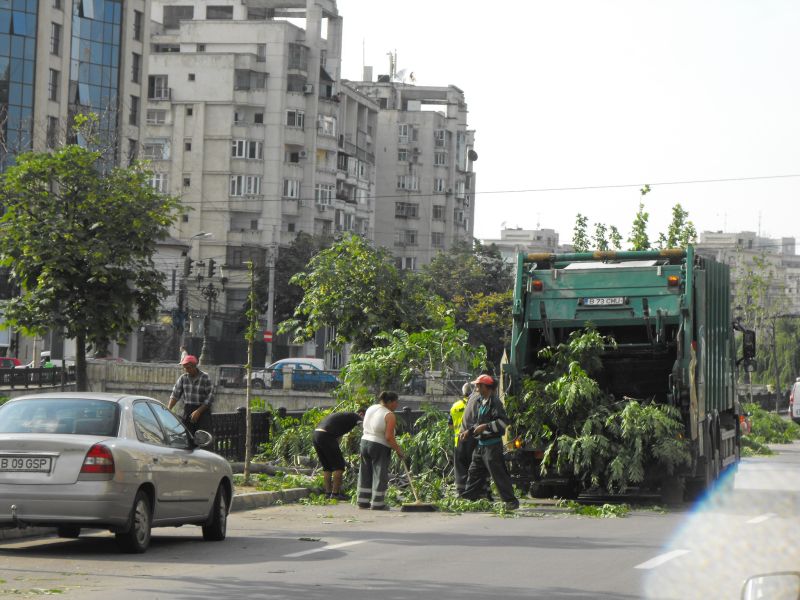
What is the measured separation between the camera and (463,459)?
65.5 ft

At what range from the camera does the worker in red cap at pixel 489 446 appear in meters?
18.5

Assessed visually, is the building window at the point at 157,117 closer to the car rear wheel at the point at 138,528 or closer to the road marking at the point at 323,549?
the road marking at the point at 323,549

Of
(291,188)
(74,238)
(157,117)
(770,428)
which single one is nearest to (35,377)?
(770,428)

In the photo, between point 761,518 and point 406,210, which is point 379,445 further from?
point 406,210

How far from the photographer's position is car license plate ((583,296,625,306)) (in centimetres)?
1958

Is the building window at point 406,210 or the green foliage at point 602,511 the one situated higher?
the building window at point 406,210

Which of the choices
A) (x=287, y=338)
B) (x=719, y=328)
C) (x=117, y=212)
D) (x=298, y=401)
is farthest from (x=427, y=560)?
(x=287, y=338)

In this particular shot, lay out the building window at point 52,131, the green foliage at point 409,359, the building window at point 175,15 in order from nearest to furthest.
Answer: the green foliage at point 409,359
the building window at point 52,131
the building window at point 175,15

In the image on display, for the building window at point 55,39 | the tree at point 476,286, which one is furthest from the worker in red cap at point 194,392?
the tree at point 476,286

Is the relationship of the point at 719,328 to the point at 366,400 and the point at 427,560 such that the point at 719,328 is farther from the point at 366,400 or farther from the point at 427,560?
the point at 427,560

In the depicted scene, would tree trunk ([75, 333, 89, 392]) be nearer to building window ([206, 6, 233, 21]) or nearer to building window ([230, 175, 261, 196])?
building window ([230, 175, 261, 196])

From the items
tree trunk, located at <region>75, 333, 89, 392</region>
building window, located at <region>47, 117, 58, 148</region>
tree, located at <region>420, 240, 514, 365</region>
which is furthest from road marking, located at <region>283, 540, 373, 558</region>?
tree, located at <region>420, 240, 514, 365</region>

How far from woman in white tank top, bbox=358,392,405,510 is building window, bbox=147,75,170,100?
79899mm

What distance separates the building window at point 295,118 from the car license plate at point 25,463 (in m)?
87.1
